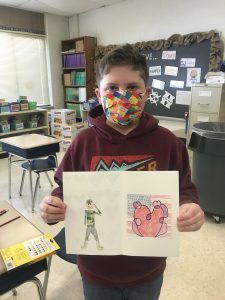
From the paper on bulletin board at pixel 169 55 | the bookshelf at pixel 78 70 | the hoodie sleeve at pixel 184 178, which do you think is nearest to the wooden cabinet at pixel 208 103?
the paper on bulletin board at pixel 169 55

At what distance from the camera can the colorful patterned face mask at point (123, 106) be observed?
35.1 inches

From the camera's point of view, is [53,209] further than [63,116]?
No

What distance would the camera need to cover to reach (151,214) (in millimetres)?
789

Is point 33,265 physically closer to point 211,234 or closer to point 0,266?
point 0,266

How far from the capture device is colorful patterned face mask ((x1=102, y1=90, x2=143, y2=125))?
35.1 inches

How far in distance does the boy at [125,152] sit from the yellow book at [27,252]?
0.70 ft

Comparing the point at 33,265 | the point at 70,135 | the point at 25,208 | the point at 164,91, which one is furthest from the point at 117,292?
the point at 70,135

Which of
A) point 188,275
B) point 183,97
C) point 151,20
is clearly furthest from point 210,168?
point 151,20

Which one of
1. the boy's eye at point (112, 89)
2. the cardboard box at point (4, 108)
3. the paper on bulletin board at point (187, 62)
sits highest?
the paper on bulletin board at point (187, 62)

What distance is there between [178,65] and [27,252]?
3868mm

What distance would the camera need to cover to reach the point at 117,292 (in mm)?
894

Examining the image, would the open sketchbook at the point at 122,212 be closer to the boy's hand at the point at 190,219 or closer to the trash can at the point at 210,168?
the boy's hand at the point at 190,219

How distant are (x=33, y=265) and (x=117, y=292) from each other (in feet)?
1.30

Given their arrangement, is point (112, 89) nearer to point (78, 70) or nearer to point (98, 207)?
point (98, 207)
